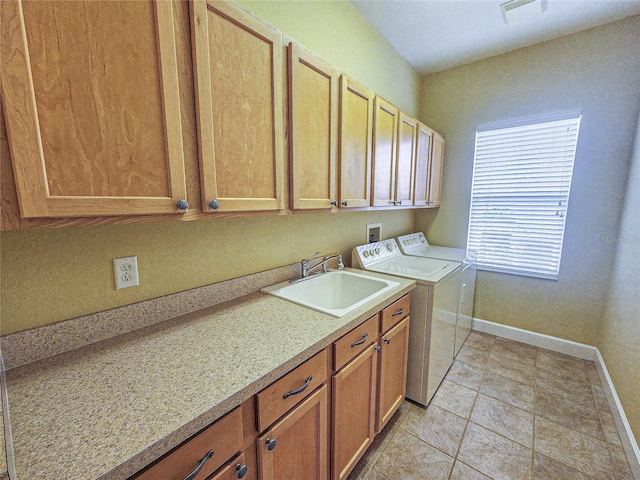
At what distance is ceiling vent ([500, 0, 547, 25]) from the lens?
5.93ft

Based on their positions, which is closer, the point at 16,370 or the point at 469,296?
the point at 16,370

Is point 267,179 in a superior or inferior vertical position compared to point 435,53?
inferior

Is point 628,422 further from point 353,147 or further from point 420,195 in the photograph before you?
point 353,147

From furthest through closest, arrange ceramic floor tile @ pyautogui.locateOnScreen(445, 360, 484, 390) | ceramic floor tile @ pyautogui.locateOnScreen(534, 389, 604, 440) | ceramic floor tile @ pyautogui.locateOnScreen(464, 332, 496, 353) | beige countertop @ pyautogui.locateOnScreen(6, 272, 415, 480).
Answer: ceramic floor tile @ pyautogui.locateOnScreen(464, 332, 496, 353)
ceramic floor tile @ pyautogui.locateOnScreen(445, 360, 484, 390)
ceramic floor tile @ pyautogui.locateOnScreen(534, 389, 604, 440)
beige countertop @ pyautogui.locateOnScreen(6, 272, 415, 480)

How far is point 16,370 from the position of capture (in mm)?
760

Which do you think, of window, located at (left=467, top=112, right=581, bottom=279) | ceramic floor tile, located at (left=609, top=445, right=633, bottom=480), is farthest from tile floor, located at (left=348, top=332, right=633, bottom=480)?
window, located at (left=467, top=112, right=581, bottom=279)

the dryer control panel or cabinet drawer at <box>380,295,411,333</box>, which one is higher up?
the dryer control panel

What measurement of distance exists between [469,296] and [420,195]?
1.15m

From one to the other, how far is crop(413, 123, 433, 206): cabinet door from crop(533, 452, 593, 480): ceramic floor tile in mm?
1843

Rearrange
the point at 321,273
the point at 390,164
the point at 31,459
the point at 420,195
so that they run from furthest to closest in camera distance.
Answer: the point at 420,195
the point at 390,164
the point at 321,273
the point at 31,459

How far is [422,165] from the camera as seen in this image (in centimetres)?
239

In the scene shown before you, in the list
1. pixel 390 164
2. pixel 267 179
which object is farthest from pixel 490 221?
pixel 267 179

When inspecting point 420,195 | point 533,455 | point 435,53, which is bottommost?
point 533,455

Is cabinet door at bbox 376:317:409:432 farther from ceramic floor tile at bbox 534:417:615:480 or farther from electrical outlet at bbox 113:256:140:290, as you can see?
electrical outlet at bbox 113:256:140:290
